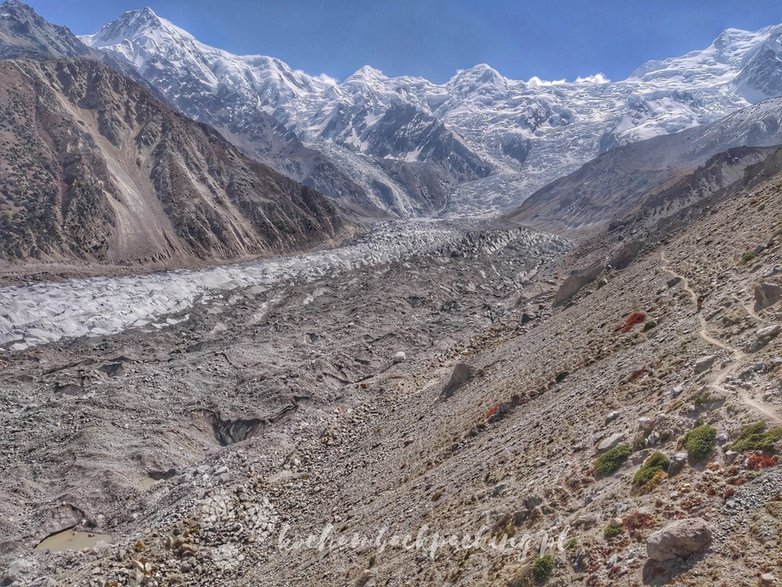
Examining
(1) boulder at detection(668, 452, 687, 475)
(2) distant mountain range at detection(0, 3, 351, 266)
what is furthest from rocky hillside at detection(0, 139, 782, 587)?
(2) distant mountain range at detection(0, 3, 351, 266)

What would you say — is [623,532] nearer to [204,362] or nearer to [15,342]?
[204,362]

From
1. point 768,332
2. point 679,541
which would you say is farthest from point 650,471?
point 768,332

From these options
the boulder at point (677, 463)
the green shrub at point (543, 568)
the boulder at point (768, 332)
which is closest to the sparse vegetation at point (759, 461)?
the boulder at point (677, 463)

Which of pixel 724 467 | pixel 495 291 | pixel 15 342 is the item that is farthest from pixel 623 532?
pixel 495 291

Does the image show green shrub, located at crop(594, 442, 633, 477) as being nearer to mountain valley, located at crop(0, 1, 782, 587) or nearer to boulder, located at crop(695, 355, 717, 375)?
mountain valley, located at crop(0, 1, 782, 587)

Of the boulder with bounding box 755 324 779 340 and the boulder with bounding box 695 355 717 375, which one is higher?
the boulder with bounding box 755 324 779 340

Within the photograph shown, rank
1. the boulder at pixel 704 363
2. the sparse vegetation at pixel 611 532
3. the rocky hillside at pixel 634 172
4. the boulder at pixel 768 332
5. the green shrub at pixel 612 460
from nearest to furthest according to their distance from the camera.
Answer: the sparse vegetation at pixel 611 532 → the green shrub at pixel 612 460 → the boulder at pixel 768 332 → the boulder at pixel 704 363 → the rocky hillside at pixel 634 172

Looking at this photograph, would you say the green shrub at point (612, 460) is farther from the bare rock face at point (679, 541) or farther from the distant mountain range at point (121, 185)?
the distant mountain range at point (121, 185)

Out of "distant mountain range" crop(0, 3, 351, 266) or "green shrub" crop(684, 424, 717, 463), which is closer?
"green shrub" crop(684, 424, 717, 463)
